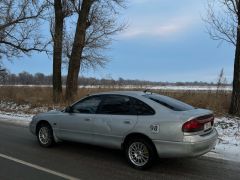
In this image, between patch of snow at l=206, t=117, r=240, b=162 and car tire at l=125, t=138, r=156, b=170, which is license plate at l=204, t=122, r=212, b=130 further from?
patch of snow at l=206, t=117, r=240, b=162

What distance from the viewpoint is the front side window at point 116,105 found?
8.89m

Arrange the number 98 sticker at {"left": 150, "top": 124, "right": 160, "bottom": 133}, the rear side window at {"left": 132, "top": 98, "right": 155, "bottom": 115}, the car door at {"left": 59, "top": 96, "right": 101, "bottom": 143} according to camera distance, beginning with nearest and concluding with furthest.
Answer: the number 98 sticker at {"left": 150, "top": 124, "right": 160, "bottom": 133}
the rear side window at {"left": 132, "top": 98, "right": 155, "bottom": 115}
the car door at {"left": 59, "top": 96, "right": 101, "bottom": 143}

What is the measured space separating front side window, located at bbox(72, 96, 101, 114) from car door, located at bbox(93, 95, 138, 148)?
0.17m

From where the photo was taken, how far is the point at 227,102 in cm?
1808

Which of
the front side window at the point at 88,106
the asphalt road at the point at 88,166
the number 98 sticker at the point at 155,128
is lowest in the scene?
the asphalt road at the point at 88,166

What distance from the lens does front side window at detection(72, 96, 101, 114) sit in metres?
9.52

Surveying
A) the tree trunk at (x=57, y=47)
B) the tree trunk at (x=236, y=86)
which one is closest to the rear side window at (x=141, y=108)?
the tree trunk at (x=236, y=86)

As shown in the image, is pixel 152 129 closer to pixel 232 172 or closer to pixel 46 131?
pixel 232 172

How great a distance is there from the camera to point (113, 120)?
8.90m

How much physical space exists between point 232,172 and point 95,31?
2590cm

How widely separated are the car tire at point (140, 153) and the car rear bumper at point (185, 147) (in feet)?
0.61

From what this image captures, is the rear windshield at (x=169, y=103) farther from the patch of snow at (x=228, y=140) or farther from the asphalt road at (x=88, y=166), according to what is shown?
the patch of snow at (x=228, y=140)

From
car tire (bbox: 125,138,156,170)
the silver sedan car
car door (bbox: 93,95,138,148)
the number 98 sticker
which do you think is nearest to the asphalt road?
car tire (bbox: 125,138,156,170)

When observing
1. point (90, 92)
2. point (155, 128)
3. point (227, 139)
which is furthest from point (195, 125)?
point (90, 92)
